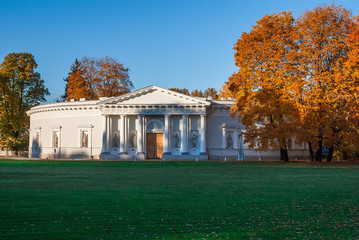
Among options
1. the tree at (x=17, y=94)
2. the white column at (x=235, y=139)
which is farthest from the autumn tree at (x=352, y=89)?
the tree at (x=17, y=94)

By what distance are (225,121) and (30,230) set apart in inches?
2016

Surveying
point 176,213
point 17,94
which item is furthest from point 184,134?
point 176,213

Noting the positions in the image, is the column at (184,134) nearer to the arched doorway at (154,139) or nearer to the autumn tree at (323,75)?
the arched doorway at (154,139)

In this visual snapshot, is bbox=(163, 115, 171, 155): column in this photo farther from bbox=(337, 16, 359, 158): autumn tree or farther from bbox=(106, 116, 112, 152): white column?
bbox=(337, 16, 359, 158): autumn tree

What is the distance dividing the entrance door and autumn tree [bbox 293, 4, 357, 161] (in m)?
20.6

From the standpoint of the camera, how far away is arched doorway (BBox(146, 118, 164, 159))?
193ft

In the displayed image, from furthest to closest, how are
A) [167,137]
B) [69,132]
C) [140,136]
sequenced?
[69,132] → [140,136] → [167,137]

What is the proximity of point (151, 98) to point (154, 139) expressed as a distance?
5439 mm

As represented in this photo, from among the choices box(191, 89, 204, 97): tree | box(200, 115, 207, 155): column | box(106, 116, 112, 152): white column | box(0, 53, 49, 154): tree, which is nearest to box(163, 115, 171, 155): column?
box(200, 115, 207, 155): column

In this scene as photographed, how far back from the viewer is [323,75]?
4388cm

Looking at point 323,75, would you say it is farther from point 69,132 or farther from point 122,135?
point 69,132

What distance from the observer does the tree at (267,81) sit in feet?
144

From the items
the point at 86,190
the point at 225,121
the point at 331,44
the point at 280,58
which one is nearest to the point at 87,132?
the point at 225,121

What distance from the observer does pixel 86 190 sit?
693 inches
